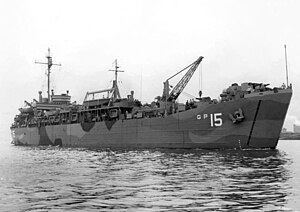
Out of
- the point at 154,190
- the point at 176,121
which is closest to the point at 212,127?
the point at 176,121

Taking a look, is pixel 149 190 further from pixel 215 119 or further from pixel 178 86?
pixel 178 86

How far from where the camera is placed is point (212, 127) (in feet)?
103

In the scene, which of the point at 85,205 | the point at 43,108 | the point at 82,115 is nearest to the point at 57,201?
the point at 85,205

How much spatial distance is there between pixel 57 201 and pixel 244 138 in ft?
74.5

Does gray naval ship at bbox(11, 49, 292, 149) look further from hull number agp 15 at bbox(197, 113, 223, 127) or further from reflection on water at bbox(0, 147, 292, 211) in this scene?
reflection on water at bbox(0, 147, 292, 211)

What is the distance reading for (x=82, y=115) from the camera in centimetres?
4831

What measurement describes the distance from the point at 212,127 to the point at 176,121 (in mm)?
4099

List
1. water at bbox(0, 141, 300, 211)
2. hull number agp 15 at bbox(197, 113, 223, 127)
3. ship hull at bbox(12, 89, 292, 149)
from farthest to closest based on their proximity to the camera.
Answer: hull number agp 15 at bbox(197, 113, 223, 127)
ship hull at bbox(12, 89, 292, 149)
water at bbox(0, 141, 300, 211)

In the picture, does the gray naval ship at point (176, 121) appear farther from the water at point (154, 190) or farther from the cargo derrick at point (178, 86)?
the water at point (154, 190)

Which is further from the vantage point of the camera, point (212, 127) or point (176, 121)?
point (176, 121)

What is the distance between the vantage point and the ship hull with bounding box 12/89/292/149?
97.0ft

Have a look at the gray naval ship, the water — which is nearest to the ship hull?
the gray naval ship

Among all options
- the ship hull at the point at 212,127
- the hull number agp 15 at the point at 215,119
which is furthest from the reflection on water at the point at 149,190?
the hull number agp 15 at the point at 215,119

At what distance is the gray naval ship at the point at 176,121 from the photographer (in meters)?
29.8
